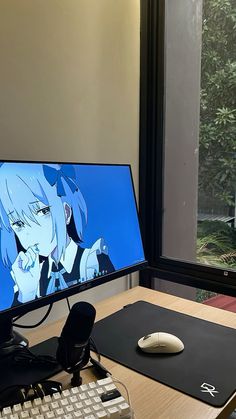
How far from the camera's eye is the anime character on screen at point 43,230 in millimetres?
837

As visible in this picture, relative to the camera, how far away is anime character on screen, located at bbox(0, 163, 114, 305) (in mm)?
837

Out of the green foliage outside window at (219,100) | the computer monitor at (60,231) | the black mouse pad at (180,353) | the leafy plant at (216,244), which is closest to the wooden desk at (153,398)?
the black mouse pad at (180,353)

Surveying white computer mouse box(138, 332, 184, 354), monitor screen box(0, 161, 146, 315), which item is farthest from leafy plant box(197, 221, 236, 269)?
white computer mouse box(138, 332, 184, 354)

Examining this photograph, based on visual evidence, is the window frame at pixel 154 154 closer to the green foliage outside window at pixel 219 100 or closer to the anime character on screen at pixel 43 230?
the green foliage outside window at pixel 219 100

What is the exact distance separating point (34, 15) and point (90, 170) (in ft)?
1.90

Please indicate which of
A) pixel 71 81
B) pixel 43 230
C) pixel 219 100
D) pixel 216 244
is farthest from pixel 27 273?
pixel 219 100

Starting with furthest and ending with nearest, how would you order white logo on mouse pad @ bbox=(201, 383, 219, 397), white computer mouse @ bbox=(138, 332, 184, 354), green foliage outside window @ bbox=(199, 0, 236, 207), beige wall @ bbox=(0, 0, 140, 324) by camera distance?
green foliage outside window @ bbox=(199, 0, 236, 207) < beige wall @ bbox=(0, 0, 140, 324) < white computer mouse @ bbox=(138, 332, 184, 354) < white logo on mouse pad @ bbox=(201, 383, 219, 397)

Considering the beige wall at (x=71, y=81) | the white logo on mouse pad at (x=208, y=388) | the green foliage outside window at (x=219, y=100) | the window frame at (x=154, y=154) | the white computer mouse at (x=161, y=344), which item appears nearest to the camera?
the white logo on mouse pad at (x=208, y=388)

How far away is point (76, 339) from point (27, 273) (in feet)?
0.61

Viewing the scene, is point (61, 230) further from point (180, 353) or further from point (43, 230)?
point (180, 353)

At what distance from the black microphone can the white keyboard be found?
8 centimetres

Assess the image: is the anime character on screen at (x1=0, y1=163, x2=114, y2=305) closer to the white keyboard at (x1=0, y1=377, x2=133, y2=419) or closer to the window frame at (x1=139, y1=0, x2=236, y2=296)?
the white keyboard at (x1=0, y1=377, x2=133, y2=419)

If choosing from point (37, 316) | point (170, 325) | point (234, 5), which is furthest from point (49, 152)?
point (234, 5)

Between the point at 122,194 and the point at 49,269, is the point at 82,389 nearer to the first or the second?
the point at 49,269
